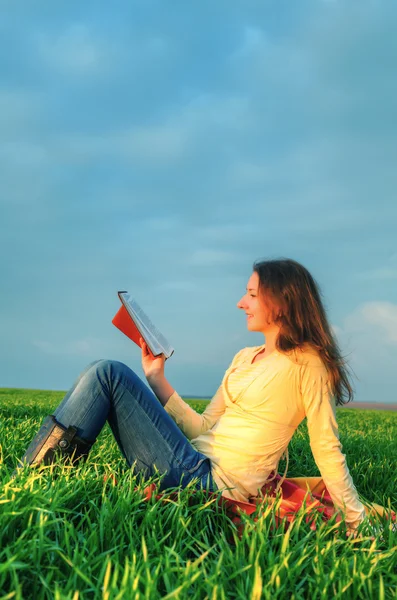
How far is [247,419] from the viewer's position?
11.4 ft

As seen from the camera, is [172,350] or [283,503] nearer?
[283,503]

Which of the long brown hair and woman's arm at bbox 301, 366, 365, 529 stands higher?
the long brown hair

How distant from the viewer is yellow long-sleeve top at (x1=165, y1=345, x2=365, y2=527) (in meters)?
3.39

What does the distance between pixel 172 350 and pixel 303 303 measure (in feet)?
2.76

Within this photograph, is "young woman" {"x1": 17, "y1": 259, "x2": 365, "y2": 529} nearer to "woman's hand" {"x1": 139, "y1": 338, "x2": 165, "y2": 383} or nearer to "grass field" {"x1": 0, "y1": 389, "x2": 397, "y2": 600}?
"grass field" {"x1": 0, "y1": 389, "x2": 397, "y2": 600}

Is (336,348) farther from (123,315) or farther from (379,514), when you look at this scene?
(123,315)

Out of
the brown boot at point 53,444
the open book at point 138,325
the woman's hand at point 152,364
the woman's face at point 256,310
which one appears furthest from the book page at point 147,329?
the brown boot at point 53,444

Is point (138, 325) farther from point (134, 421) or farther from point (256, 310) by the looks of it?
point (256, 310)

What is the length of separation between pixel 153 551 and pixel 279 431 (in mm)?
1047

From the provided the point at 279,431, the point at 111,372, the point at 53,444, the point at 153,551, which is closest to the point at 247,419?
the point at 279,431

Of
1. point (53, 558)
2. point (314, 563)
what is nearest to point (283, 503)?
point (314, 563)

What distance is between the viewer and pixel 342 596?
8.18ft

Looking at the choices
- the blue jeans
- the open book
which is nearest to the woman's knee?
the blue jeans

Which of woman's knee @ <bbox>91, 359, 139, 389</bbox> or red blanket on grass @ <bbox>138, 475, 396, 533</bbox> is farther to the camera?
woman's knee @ <bbox>91, 359, 139, 389</bbox>
